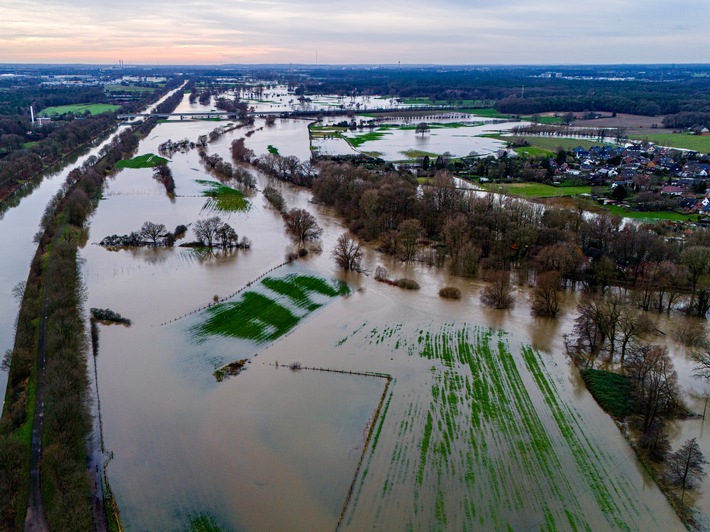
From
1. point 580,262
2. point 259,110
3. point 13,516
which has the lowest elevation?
point 13,516

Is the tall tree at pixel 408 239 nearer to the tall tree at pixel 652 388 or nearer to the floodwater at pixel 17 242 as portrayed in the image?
the tall tree at pixel 652 388

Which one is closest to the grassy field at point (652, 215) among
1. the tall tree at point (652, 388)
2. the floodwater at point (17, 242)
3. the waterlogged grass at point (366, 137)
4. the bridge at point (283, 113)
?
the tall tree at point (652, 388)

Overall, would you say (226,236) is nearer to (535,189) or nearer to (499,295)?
(499,295)

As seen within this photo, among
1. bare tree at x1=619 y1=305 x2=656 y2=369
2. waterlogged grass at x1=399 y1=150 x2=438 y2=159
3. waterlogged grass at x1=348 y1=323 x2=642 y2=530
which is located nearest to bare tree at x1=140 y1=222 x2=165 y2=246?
waterlogged grass at x1=348 y1=323 x2=642 y2=530

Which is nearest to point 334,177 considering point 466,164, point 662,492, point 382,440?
point 466,164

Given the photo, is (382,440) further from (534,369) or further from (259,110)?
(259,110)

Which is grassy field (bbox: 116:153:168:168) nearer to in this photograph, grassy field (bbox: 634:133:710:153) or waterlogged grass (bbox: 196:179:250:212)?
waterlogged grass (bbox: 196:179:250:212)
